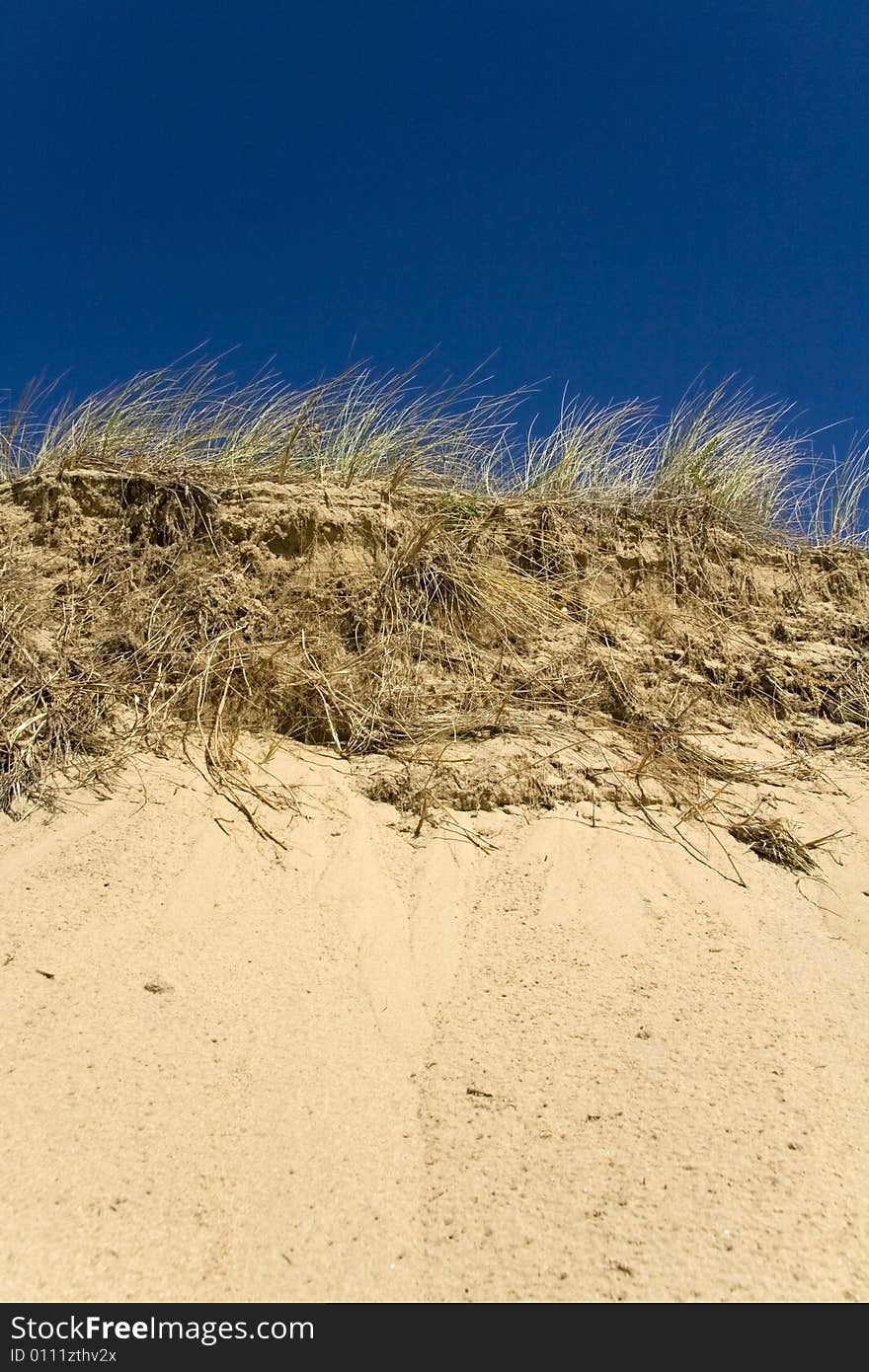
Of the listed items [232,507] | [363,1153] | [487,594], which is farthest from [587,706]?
[363,1153]

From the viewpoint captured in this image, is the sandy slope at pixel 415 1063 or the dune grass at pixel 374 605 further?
the dune grass at pixel 374 605

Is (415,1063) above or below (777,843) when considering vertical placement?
below

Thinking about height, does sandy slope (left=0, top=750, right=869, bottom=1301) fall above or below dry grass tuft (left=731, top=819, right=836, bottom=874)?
below

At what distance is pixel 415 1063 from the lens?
7.20 ft

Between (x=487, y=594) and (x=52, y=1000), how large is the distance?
110 inches

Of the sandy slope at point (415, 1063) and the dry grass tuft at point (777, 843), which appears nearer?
the sandy slope at point (415, 1063)

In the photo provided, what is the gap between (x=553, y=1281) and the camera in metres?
1.59

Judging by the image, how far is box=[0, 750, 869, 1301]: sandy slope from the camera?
164 cm

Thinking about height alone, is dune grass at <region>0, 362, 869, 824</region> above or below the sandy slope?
above

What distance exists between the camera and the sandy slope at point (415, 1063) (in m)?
1.64

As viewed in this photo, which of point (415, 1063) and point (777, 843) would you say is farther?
point (777, 843)

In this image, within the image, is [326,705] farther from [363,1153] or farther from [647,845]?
[363,1153]

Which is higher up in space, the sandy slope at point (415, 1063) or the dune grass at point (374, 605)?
the dune grass at point (374, 605)

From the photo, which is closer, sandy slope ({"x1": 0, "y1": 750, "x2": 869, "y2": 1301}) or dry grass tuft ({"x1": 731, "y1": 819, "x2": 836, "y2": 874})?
sandy slope ({"x1": 0, "y1": 750, "x2": 869, "y2": 1301})
